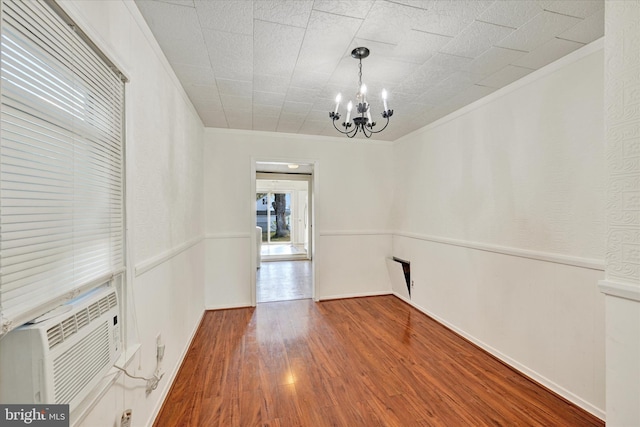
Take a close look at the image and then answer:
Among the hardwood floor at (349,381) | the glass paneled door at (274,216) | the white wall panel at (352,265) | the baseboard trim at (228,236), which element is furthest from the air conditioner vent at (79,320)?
the glass paneled door at (274,216)

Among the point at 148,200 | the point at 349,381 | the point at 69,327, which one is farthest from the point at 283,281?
the point at 69,327

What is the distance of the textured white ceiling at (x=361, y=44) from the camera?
147cm

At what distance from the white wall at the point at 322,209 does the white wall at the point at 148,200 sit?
1089mm

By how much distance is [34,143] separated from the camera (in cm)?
77

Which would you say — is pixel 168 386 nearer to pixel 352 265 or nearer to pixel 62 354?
pixel 62 354

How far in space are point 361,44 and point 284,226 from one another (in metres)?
8.22

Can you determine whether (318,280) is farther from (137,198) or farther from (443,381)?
(137,198)

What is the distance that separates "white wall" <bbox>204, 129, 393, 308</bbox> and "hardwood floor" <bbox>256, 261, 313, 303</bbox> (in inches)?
20.9

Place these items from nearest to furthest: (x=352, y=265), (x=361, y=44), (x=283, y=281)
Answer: (x=361, y=44) < (x=352, y=265) < (x=283, y=281)

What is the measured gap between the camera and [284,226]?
9.70m

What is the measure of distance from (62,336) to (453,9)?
87.9 inches

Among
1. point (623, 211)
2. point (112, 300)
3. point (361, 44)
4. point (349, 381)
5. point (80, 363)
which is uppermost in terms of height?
point (361, 44)

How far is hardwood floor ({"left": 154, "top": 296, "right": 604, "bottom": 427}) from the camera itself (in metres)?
1.78

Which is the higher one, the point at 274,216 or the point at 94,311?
the point at 274,216
